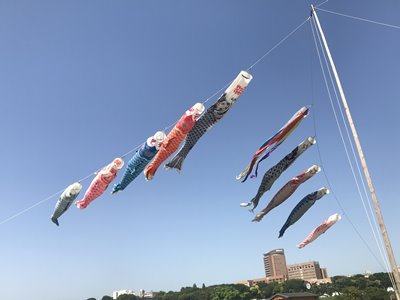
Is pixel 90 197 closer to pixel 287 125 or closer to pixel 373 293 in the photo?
pixel 287 125

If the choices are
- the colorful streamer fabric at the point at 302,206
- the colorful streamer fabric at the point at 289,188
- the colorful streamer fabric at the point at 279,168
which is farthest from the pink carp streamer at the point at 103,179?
the colorful streamer fabric at the point at 302,206

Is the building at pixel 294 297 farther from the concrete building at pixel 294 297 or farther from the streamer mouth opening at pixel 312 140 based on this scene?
the streamer mouth opening at pixel 312 140

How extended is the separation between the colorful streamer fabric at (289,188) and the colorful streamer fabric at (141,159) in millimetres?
7537

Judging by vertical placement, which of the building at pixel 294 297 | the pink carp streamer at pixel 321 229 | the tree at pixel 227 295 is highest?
the pink carp streamer at pixel 321 229

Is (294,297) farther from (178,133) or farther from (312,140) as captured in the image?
(178,133)

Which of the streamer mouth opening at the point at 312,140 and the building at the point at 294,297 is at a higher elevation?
the streamer mouth opening at the point at 312,140

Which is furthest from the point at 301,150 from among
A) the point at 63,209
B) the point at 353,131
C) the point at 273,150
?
the point at 63,209

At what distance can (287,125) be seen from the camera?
1673cm

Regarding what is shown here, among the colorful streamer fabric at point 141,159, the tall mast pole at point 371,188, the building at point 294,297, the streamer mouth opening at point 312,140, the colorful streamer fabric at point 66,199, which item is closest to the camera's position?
the tall mast pole at point 371,188

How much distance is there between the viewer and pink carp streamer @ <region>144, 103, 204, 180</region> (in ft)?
48.4

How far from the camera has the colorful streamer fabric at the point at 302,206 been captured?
19044 millimetres

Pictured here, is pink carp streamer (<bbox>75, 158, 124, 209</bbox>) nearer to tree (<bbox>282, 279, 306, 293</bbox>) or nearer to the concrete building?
the concrete building

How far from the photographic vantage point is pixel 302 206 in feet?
64.4

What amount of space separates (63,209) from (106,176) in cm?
336
